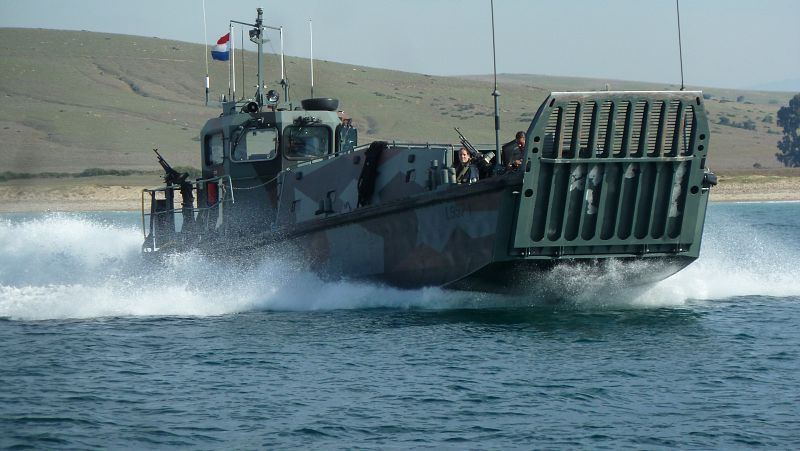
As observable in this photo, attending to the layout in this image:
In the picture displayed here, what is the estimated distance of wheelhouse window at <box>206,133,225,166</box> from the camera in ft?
62.2

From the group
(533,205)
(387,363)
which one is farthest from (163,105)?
(387,363)

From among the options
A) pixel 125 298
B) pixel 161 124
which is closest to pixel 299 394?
pixel 125 298

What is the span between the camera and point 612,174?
14594 mm

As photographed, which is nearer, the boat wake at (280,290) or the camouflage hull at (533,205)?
the camouflage hull at (533,205)

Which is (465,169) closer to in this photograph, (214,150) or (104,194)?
(214,150)

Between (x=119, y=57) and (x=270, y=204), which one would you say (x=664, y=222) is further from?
(x=119, y=57)

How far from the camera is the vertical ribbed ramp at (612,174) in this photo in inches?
560

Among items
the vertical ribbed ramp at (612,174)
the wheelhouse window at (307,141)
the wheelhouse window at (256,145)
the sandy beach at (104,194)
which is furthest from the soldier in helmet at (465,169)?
the sandy beach at (104,194)

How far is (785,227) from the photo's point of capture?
122 ft

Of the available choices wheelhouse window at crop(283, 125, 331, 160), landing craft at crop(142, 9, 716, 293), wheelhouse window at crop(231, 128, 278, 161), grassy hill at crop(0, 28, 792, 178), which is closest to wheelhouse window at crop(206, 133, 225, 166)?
wheelhouse window at crop(231, 128, 278, 161)

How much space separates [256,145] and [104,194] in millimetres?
37039

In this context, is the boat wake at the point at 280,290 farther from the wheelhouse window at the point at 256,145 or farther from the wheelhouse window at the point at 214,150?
the wheelhouse window at the point at 256,145

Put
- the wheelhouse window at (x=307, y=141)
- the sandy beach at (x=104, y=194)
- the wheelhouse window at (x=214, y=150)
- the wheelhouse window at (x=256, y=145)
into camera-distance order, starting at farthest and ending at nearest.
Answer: the sandy beach at (x=104, y=194) < the wheelhouse window at (x=214, y=150) < the wheelhouse window at (x=256, y=145) < the wheelhouse window at (x=307, y=141)

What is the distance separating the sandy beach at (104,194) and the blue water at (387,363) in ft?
109
